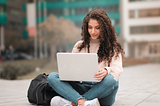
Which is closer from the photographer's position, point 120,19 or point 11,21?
point 11,21

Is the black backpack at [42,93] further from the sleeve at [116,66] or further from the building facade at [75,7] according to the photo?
the building facade at [75,7]

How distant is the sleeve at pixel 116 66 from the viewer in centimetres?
310

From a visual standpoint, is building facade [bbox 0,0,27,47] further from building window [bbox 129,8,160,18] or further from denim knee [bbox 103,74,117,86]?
denim knee [bbox 103,74,117,86]

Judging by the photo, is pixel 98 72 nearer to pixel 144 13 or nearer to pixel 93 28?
pixel 93 28

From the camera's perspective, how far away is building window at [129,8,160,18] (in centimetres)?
3581

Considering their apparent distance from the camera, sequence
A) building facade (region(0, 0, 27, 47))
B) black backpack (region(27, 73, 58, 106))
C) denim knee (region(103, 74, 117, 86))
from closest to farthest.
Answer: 1. denim knee (region(103, 74, 117, 86))
2. black backpack (region(27, 73, 58, 106))
3. building facade (region(0, 0, 27, 47))

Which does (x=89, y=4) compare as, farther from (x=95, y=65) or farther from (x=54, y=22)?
(x=95, y=65)

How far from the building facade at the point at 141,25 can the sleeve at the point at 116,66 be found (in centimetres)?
3258

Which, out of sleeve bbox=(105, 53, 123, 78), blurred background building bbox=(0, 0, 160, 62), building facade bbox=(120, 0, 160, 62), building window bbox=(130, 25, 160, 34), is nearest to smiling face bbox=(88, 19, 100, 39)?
sleeve bbox=(105, 53, 123, 78)

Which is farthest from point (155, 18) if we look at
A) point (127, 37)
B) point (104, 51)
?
point (104, 51)

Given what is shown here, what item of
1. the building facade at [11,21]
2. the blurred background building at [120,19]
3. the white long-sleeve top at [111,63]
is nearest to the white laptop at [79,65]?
the white long-sleeve top at [111,63]

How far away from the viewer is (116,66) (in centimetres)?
317

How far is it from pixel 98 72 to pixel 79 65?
0.76ft

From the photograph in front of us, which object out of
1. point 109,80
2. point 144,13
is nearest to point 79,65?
point 109,80
